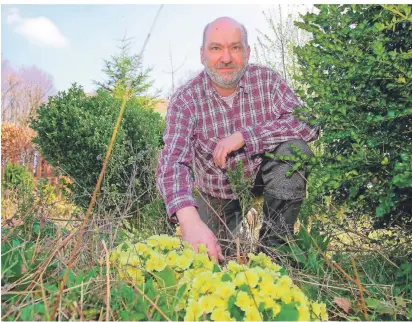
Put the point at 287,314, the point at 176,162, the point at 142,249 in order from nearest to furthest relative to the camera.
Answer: the point at 287,314, the point at 142,249, the point at 176,162

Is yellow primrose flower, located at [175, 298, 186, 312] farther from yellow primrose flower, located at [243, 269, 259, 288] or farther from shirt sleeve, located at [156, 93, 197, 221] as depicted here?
shirt sleeve, located at [156, 93, 197, 221]

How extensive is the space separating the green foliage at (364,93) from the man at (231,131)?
1.54ft

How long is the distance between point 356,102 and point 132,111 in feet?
11.8

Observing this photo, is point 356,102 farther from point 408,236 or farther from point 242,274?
point 242,274

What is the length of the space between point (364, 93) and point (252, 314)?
1383 millimetres

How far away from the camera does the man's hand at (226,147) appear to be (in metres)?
3.01

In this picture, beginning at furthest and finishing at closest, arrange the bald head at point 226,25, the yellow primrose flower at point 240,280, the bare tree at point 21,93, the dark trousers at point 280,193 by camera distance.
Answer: the bare tree at point 21,93 < the bald head at point 226,25 < the dark trousers at point 280,193 < the yellow primrose flower at point 240,280

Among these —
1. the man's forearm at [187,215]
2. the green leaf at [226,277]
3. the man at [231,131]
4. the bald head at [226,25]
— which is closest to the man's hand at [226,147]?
the man at [231,131]

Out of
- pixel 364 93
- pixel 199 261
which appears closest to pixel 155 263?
pixel 199 261

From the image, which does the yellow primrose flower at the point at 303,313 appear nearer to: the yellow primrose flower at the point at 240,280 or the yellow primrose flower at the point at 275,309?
the yellow primrose flower at the point at 275,309

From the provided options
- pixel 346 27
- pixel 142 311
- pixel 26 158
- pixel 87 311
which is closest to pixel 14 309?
pixel 87 311

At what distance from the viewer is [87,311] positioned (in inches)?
69.2

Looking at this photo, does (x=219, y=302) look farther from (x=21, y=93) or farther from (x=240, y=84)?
(x=21, y=93)

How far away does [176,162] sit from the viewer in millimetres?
2984
